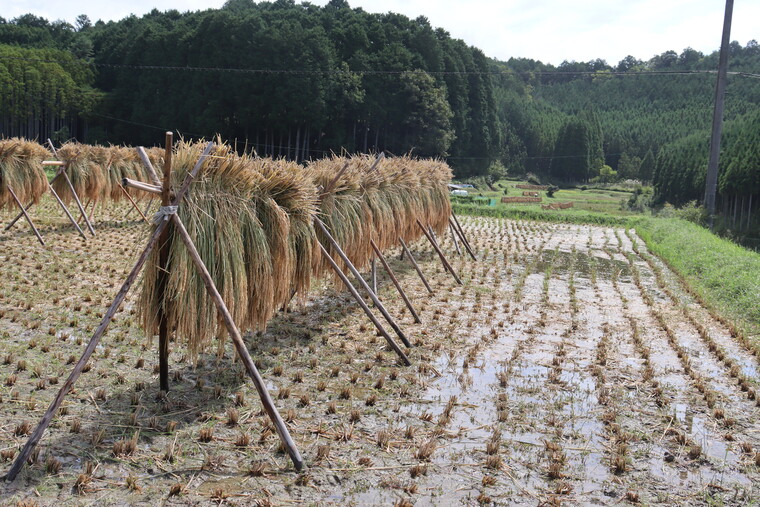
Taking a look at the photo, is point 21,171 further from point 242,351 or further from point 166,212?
point 242,351

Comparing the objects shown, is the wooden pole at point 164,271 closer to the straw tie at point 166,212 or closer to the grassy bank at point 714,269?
the straw tie at point 166,212

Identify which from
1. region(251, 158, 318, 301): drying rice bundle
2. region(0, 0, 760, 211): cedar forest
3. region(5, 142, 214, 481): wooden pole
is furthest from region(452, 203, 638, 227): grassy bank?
A: region(5, 142, 214, 481): wooden pole

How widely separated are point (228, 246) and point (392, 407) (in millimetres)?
2267

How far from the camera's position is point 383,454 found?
515 cm

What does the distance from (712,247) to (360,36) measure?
146 feet

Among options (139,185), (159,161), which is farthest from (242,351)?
(159,161)

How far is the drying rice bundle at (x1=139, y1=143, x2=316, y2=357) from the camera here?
573cm

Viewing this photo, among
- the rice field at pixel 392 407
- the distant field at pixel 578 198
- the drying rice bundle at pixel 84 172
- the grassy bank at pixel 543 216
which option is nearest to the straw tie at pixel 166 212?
the rice field at pixel 392 407

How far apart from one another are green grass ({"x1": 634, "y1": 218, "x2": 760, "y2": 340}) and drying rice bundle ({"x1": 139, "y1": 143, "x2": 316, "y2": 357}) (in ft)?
24.8

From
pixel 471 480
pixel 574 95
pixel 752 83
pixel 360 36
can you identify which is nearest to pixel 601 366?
pixel 471 480

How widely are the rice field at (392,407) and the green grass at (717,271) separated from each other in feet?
1.83

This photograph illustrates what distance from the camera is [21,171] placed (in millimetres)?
14680

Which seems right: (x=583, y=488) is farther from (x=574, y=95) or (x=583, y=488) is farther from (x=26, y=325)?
(x=574, y=95)

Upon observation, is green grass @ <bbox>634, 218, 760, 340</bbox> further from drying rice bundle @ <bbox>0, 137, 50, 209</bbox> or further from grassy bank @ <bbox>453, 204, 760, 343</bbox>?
drying rice bundle @ <bbox>0, 137, 50, 209</bbox>
